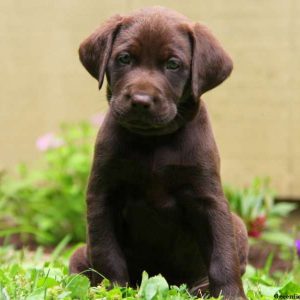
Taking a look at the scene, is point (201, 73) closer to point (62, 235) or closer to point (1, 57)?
point (62, 235)

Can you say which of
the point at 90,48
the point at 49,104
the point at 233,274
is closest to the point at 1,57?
the point at 49,104

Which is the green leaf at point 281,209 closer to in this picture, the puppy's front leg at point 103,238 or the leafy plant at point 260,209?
the leafy plant at point 260,209

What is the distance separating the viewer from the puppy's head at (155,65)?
160 inches

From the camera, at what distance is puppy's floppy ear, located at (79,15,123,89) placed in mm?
4328

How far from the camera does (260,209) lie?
25.6ft

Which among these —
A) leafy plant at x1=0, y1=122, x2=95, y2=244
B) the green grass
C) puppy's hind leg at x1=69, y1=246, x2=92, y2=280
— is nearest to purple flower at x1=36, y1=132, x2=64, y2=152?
leafy plant at x1=0, y1=122, x2=95, y2=244

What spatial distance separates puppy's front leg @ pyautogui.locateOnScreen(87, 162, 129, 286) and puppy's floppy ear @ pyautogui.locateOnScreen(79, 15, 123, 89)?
18.4 inches

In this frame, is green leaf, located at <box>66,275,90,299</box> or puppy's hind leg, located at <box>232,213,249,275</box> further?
puppy's hind leg, located at <box>232,213,249,275</box>

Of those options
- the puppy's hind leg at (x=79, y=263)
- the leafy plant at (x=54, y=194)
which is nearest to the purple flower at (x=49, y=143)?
the leafy plant at (x=54, y=194)

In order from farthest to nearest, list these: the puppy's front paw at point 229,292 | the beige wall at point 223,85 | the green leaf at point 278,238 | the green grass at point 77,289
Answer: the beige wall at point 223,85
the green leaf at point 278,238
the puppy's front paw at point 229,292
the green grass at point 77,289

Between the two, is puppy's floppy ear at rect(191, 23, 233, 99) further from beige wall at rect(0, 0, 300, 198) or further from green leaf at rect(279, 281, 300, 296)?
beige wall at rect(0, 0, 300, 198)

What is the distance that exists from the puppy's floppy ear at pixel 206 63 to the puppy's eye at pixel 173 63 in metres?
0.09

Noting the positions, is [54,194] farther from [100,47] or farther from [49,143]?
[100,47]

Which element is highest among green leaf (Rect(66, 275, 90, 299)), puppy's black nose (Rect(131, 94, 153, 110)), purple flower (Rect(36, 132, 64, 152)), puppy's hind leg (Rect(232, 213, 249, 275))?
puppy's black nose (Rect(131, 94, 153, 110))
